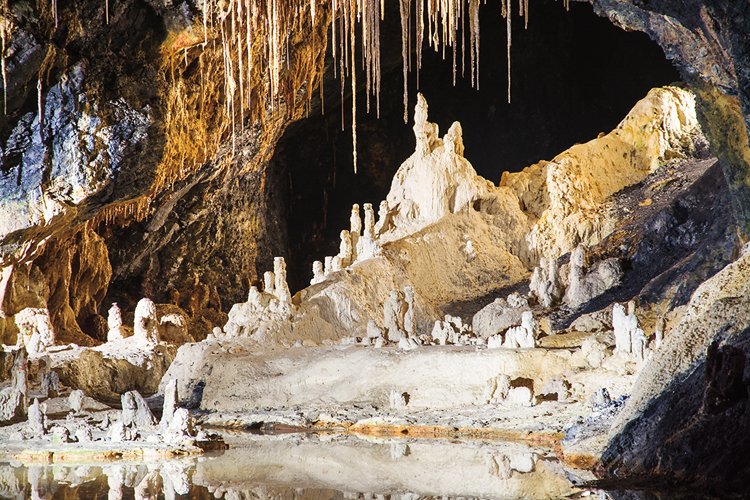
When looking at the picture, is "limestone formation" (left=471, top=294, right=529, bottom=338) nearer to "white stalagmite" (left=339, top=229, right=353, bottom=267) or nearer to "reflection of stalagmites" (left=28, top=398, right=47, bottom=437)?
"white stalagmite" (left=339, top=229, right=353, bottom=267)

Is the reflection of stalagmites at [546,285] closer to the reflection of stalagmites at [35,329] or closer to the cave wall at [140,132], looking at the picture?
the cave wall at [140,132]

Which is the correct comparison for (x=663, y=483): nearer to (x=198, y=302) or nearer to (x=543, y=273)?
(x=543, y=273)

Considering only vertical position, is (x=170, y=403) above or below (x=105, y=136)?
below

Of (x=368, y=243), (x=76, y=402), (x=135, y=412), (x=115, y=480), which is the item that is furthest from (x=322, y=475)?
(x=368, y=243)

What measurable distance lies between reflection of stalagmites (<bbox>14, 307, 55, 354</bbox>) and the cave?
0.09 metres

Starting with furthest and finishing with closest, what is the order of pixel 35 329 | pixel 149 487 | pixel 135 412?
pixel 35 329 → pixel 135 412 → pixel 149 487

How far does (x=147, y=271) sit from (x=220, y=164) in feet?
21.8

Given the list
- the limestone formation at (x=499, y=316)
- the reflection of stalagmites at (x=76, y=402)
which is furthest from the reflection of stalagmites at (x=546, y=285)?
the reflection of stalagmites at (x=76, y=402)

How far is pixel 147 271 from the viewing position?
36156mm

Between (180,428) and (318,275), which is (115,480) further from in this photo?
(318,275)

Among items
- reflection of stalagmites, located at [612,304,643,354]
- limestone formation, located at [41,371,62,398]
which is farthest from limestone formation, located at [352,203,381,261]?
reflection of stalagmites, located at [612,304,643,354]

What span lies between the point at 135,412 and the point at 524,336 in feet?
28.0

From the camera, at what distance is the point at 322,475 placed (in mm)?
13500

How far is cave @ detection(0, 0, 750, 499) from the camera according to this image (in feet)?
43.1
